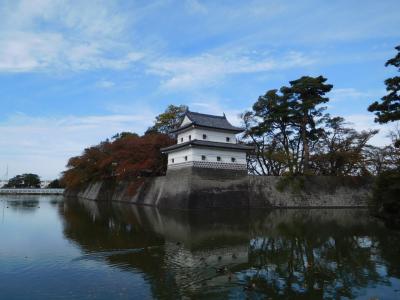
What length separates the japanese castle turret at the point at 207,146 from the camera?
24188 millimetres

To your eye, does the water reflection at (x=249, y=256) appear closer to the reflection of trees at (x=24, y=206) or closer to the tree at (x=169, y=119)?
the reflection of trees at (x=24, y=206)

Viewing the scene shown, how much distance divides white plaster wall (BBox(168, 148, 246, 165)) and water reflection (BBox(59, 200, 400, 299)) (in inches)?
340

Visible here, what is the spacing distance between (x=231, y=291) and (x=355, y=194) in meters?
24.0

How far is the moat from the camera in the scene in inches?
252

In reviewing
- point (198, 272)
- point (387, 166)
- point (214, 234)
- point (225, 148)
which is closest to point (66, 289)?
point (198, 272)

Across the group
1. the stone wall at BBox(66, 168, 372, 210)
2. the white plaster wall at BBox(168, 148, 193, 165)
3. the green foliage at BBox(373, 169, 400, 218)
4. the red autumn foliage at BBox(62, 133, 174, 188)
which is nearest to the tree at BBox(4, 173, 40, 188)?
the red autumn foliage at BBox(62, 133, 174, 188)

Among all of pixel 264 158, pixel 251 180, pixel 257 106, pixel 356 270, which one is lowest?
pixel 356 270

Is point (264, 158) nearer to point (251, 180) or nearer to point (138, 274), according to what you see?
point (251, 180)

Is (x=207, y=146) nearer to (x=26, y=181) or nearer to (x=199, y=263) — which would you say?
(x=199, y=263)

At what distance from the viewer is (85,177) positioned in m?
39.5

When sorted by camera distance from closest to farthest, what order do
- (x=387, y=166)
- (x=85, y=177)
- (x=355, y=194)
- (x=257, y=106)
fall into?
(x=387, y=166), (x=355, y=194), (x=257, y=106), (x=85, y=177)

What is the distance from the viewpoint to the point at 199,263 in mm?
8594

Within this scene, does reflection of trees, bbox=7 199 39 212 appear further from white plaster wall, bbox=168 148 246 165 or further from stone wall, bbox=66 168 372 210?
white plaster wall, bbox=168 148 246 165

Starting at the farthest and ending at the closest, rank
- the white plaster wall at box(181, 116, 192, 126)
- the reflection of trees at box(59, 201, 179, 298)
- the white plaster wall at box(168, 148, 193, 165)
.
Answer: the white plaster wall at box(181, 116, 192, 126) → the white plaster wall at box(168, 148, 193, 165) → the reflection of trees at box(59, 201, 179, 298)
